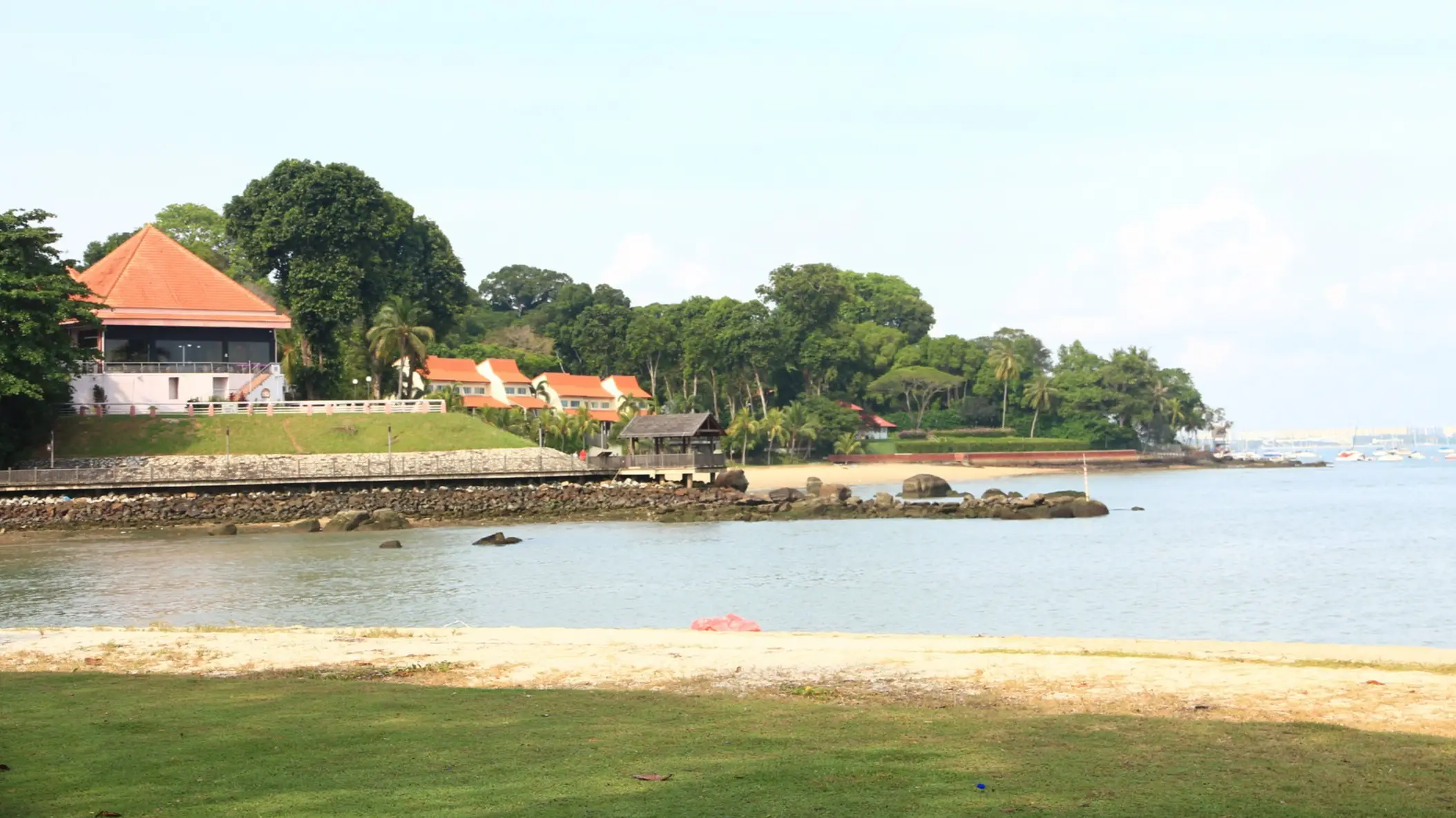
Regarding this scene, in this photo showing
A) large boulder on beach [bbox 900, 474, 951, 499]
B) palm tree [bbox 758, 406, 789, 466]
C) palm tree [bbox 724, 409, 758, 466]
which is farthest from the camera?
palm tree [bbox 758, 406, 789, 466]

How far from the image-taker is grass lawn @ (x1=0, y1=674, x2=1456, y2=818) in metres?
8.80

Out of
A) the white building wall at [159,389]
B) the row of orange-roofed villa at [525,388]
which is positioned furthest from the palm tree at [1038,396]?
the white building wall at [159,389]

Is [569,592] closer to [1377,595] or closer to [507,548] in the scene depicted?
[507,548]

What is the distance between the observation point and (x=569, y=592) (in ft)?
111

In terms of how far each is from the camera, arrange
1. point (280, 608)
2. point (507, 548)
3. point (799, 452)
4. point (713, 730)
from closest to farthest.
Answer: point (713, 730) → point (280, 608) → point (507, 548) → point (799, 452)

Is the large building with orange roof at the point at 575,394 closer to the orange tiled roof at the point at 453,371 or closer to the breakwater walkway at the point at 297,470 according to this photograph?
the orange tiled roof at the point at 453,371

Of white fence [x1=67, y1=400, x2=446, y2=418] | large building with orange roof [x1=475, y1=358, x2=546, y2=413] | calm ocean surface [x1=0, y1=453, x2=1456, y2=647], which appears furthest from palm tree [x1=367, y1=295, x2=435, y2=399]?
calm ocean surface [x1=0, y1=453, x2=1456, y2=647]

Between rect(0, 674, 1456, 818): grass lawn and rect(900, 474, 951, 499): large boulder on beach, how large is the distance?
67.4 meters

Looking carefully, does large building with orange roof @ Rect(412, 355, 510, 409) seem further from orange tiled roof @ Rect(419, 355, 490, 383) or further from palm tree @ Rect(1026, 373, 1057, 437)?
palm tree @ Rect(1026, 373, 1057, 437)

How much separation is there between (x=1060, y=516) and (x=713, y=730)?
5489 cm

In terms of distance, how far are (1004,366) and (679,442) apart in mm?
68318

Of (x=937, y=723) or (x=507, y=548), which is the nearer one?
(x=937, y=723)

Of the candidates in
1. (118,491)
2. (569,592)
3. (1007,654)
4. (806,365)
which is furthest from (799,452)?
(1007,654)

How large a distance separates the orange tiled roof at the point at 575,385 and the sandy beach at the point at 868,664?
90.6 meters
